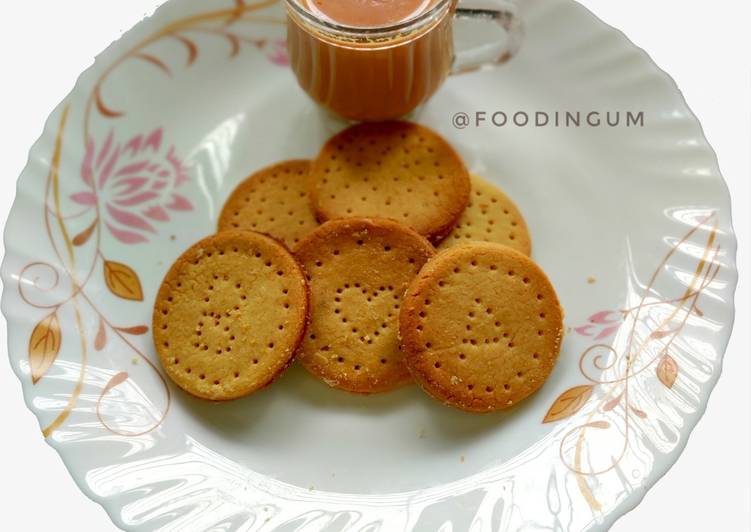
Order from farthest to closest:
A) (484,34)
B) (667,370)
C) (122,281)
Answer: (484,34) → (122,281) → (667,370)

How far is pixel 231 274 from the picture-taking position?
1146 mm

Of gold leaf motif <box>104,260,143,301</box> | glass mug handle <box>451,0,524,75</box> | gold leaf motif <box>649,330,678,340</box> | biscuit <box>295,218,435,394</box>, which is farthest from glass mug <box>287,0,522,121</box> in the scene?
gold leaf motif <box>649,330,678,340</box>

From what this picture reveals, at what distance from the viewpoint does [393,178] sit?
4.05 ft

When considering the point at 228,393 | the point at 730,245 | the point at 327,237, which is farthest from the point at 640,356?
the point at 228,393

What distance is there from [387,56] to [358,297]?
0.37 metres

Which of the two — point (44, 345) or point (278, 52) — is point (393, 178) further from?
point (44, 345)

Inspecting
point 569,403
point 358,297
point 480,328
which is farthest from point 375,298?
point 569,403

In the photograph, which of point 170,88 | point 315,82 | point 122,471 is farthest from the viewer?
point 170,88

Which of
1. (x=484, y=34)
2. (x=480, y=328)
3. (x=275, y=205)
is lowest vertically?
(x=480, y=328)

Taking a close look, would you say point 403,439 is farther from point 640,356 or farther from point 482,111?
point 482,111

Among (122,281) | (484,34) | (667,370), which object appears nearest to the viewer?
(667,370)

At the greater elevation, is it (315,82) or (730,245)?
(315,82)

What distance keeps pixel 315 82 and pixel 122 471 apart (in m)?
0.67

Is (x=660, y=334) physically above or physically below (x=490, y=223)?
below
